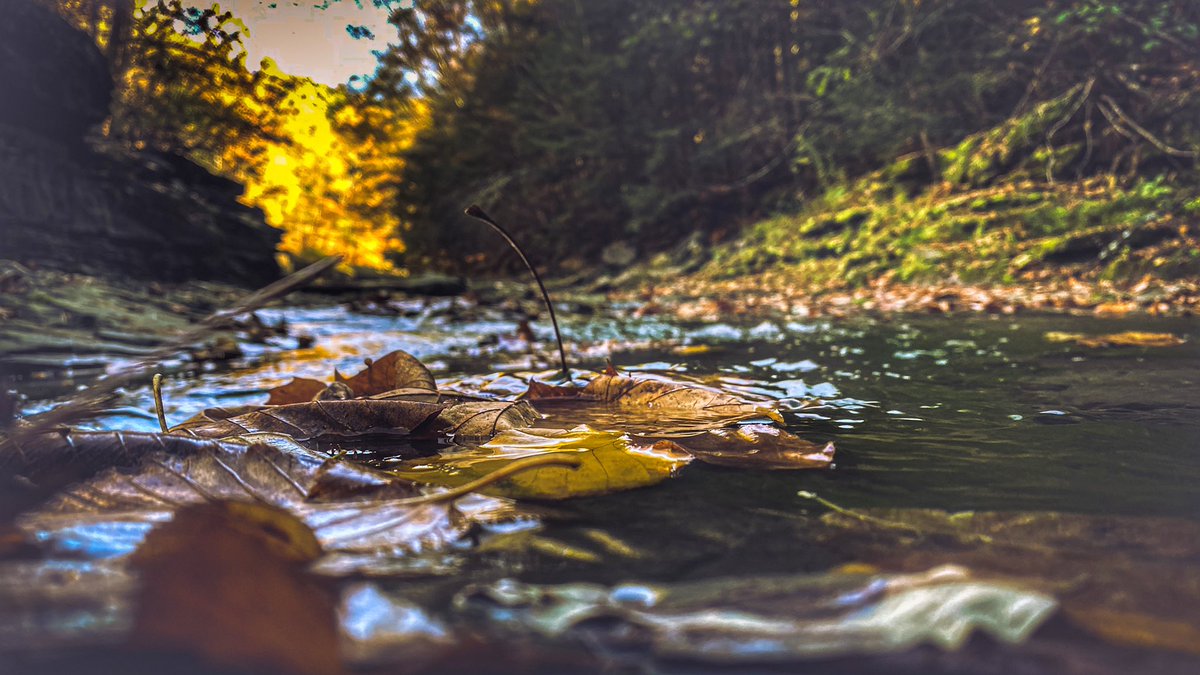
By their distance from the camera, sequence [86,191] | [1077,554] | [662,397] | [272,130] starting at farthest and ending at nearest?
[86,191] < [272,130] < [662,397] < [1077,554]

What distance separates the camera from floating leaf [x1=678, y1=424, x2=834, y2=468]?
692 mm

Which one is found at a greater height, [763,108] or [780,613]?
[763,108]

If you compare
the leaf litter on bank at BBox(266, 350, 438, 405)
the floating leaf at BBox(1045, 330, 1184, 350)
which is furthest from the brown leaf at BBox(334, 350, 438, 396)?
the floating leaf at BBox(1045, 330, 1184, 350)

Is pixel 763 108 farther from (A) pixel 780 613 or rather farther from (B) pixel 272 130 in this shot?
(A) pixel 780 613

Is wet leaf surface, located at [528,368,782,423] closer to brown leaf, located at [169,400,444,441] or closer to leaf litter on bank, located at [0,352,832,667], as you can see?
leaf litter on bank, located at [0,352,832,667]

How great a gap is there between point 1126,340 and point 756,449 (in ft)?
5.65

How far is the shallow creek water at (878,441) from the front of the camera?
45 centimetres

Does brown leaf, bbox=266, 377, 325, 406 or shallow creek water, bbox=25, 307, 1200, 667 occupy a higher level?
brown leaf, bbox=266, 377, 325, 406

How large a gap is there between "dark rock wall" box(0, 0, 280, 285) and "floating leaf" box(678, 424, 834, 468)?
3426 mm

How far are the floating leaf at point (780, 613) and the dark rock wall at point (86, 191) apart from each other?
141 inches

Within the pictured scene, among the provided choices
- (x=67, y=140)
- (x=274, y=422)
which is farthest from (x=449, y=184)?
(x=274, y=422)

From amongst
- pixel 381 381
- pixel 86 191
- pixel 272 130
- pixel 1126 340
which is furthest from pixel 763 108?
pixel 381 381

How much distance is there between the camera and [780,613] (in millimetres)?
328

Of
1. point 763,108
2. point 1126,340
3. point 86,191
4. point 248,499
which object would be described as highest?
point 763,108
